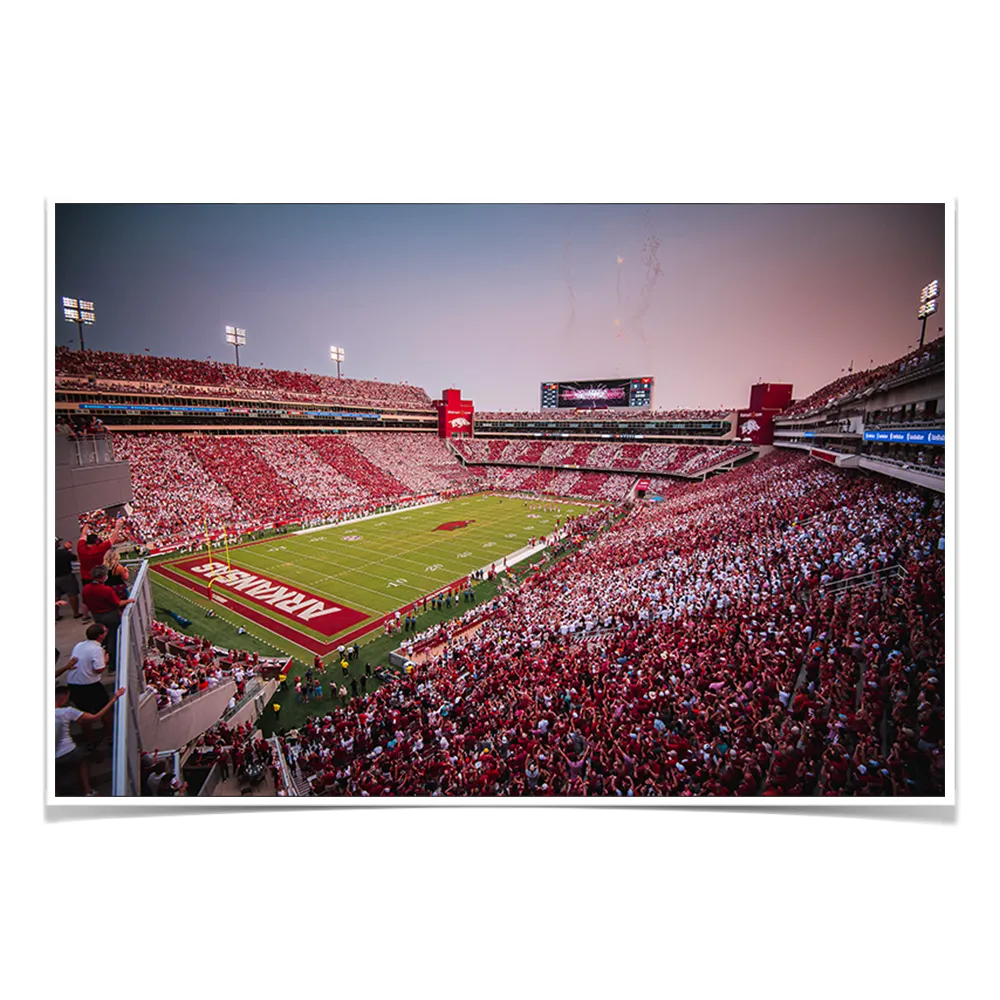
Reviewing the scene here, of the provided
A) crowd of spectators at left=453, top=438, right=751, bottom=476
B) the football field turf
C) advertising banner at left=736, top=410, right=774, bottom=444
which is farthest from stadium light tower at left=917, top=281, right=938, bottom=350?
crowd of spectators at left=453, top=438, right=751, bottom=476

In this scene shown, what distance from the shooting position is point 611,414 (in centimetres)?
3909

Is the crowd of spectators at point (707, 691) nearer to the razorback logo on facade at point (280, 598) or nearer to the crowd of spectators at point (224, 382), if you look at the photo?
the razorback logo on facade at point (280, 598)

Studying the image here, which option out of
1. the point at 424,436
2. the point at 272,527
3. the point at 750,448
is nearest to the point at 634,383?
the point at 750,448

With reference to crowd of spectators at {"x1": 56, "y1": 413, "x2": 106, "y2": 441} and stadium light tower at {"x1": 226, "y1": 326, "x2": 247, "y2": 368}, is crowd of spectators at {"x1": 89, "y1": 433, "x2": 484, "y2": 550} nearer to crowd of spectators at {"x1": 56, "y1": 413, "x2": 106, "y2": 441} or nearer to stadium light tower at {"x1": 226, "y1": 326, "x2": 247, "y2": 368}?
stadium light tower at {"x1": 226, "y1": 326, "x2": 247, "y2": 368}

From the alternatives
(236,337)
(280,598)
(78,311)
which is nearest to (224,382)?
(236,337)

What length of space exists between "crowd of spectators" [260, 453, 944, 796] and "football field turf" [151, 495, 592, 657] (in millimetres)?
4032

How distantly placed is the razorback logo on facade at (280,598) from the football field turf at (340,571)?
0.02 m

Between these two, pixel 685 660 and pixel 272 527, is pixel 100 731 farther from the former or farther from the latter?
pixel 272 527

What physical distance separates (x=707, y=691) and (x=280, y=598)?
11071 mm

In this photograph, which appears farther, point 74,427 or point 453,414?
point 453,414

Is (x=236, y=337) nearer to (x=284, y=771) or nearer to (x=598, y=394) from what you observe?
(x=598, y=394)
